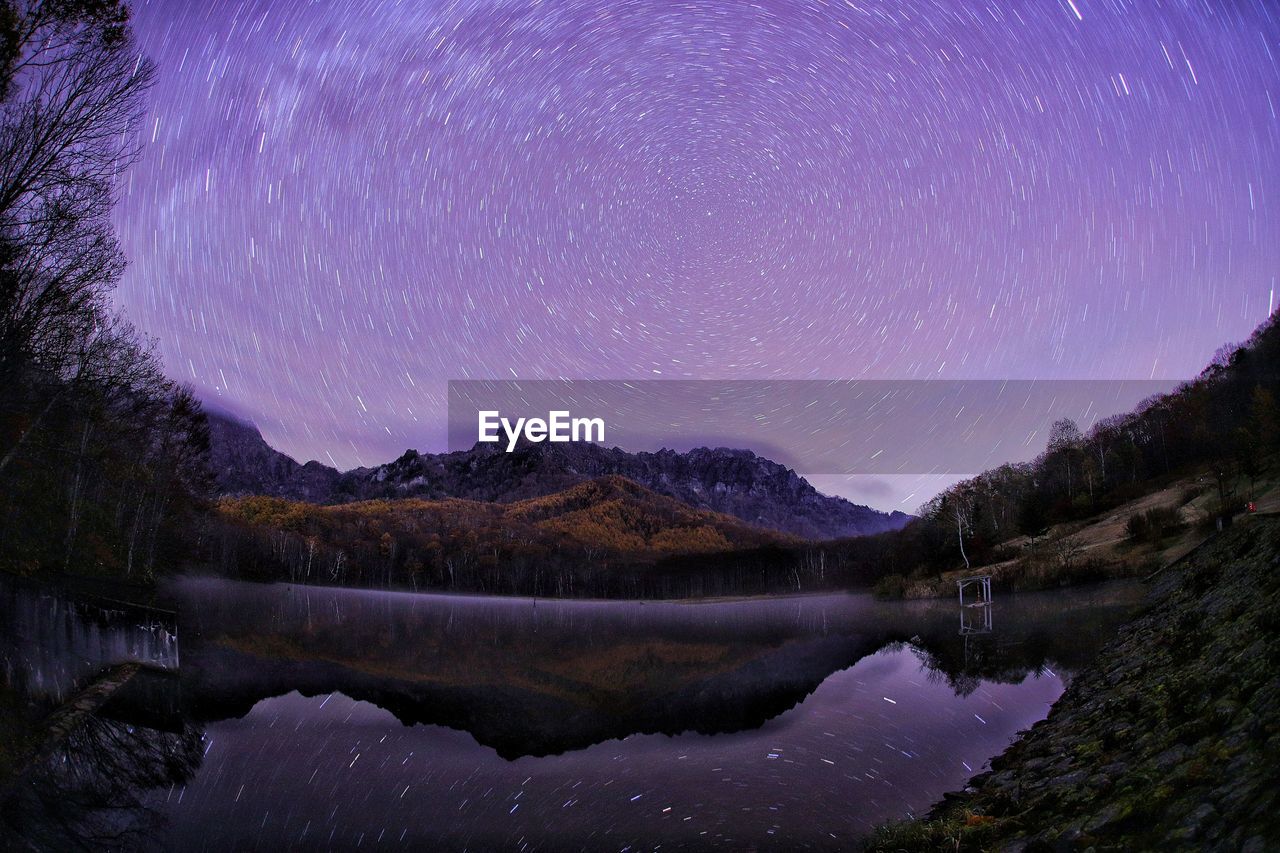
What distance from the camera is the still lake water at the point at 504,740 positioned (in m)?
11.6

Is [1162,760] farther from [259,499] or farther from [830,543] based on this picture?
[259,499]

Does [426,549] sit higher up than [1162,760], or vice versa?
[1162,760]

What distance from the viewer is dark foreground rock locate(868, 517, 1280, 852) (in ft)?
19.2

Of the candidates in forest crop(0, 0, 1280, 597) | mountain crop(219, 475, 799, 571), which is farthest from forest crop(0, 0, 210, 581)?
mountain crop(219, 475, 799, 571)

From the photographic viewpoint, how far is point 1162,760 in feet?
25.6

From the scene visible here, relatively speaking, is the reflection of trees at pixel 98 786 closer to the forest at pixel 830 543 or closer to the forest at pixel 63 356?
the forest at pixel 63 356

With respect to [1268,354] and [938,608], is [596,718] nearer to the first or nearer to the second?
[938,608]

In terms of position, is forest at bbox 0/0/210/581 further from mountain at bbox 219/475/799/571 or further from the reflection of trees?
mountain at bbox 219/475/799/571

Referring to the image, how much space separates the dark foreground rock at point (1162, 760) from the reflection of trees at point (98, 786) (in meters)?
12.5

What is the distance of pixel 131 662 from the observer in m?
22.1

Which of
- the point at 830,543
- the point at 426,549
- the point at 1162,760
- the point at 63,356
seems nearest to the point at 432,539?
the point at 426,549

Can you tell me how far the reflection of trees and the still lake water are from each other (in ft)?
0.18

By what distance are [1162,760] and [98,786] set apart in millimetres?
17610

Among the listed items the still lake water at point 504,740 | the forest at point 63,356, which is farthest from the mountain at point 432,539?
the still lake water at point 504,740
